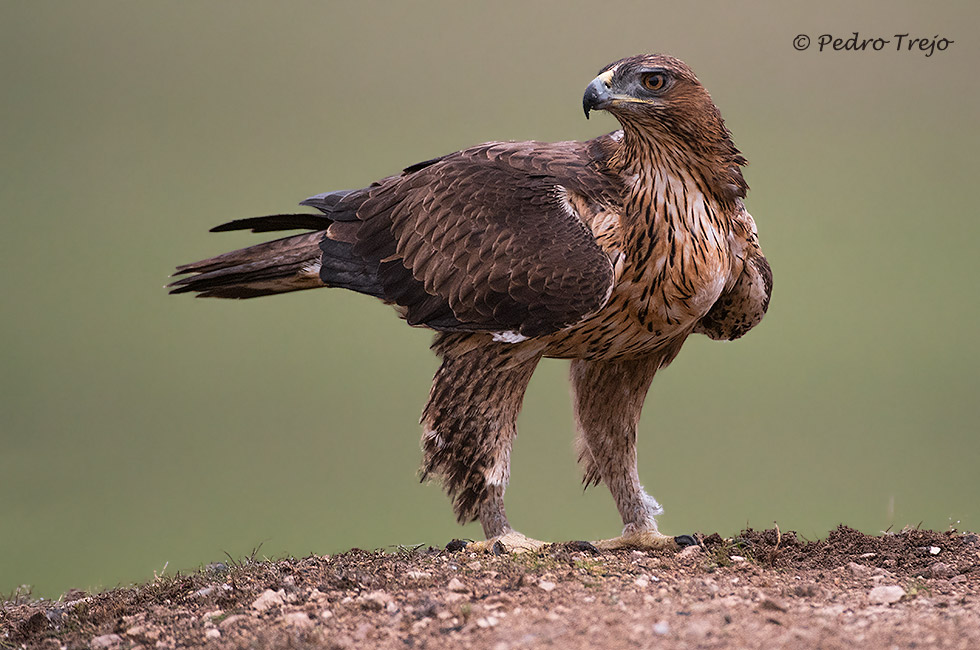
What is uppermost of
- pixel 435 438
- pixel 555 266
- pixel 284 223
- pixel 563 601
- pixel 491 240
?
pixel 284 223

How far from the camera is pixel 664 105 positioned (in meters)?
4.52

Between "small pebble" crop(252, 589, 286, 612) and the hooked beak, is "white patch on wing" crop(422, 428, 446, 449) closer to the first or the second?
"small pebble" crop(252, 589, 286, 612)

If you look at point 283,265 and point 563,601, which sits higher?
point 283,265

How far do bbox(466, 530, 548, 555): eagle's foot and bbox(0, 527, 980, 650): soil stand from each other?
0.10 meters

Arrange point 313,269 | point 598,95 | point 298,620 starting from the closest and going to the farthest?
point 298,620
point 598,95
point 313,269

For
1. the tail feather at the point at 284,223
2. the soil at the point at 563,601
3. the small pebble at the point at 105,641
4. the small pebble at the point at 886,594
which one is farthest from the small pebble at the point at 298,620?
the tail feather at the point at 284,223

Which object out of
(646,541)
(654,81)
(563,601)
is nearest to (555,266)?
(654,81)

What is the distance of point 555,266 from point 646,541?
5.40ft

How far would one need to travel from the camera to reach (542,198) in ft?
15.9

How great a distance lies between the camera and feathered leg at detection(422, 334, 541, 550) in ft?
16.5

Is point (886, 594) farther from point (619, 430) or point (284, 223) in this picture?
point (284, 223)

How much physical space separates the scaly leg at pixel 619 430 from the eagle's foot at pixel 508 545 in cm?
61

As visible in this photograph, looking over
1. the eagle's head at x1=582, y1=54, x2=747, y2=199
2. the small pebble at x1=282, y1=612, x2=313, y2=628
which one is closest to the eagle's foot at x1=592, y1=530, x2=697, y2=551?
the eagle's head at x1=582, y1=54, x2=747, y2=199

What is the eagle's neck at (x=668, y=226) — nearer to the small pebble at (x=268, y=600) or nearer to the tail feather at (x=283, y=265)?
the tail feather at (x=283, y=265)
